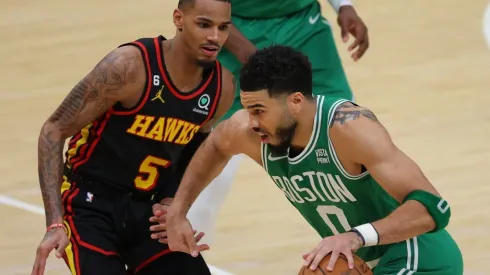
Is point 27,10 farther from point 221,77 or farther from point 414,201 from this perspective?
point 414,201

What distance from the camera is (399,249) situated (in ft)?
16.8

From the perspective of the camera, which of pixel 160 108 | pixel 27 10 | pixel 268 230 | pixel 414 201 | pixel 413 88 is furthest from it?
pixel 27 10

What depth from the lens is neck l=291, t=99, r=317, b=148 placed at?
5.03m

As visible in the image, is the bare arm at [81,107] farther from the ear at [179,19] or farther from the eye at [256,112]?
the eye at [256,112]

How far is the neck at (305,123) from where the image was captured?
198 inches

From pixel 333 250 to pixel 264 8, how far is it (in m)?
2.83

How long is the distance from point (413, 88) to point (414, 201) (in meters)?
5.31

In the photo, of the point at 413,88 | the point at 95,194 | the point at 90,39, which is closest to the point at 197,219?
the point at 95,194

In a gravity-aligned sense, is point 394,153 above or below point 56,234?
above

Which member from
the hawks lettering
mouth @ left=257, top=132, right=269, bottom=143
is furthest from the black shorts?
mouth @ left=257, top=132, right=269, bottom=143

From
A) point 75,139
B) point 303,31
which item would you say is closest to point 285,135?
point 75,139

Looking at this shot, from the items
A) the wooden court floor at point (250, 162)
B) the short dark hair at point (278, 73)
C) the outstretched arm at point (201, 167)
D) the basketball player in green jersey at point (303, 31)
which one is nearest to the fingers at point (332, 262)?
the short dark hair at point (278, 73)

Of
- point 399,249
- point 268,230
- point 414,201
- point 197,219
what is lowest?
point 268,230

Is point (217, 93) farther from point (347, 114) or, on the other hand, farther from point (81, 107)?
point (347, 114)
